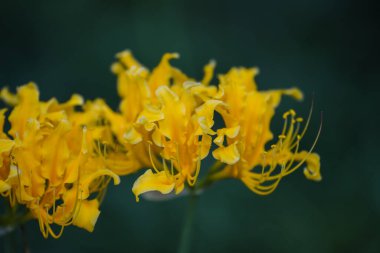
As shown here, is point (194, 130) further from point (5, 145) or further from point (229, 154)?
point (5, 145)

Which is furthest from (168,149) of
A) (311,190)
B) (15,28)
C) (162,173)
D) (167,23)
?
(15,28)

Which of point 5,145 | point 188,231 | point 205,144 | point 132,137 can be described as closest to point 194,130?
point 205,144

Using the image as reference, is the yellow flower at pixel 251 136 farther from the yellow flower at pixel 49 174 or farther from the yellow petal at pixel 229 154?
the yellow flower at pixel 49 174

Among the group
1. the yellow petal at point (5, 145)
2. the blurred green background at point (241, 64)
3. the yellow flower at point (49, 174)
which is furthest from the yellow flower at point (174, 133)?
the blurred green background at point (241, 64)

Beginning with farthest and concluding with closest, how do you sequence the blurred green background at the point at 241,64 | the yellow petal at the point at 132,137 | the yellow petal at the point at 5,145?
the blurred green background at the point at 241,64
the yellow petal at the point at 132,137
the yellow petal at the point at 5,145

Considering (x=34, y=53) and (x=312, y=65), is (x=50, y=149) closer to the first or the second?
(x=34, y=53)

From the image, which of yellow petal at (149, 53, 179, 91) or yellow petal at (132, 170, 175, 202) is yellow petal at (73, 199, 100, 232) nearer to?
yellow petal at (132, 170, 175, 202)

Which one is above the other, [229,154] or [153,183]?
[229,154]
